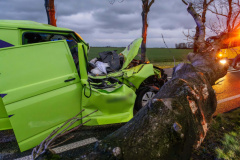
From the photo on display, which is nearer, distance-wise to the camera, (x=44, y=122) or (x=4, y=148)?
(x=44, y=122)

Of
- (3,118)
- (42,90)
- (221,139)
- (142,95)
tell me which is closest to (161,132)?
(42,90)

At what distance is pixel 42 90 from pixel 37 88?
7 centimetres

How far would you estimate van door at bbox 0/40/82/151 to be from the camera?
2066 millimetres

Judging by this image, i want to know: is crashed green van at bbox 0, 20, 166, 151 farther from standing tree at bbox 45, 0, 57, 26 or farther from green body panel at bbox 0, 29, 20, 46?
standing tree at bbox 45, 0, 57, 26

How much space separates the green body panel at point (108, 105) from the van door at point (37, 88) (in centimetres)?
21

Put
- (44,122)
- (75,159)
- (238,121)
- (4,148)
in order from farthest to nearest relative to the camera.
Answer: (238,121), (4,148), (44,122), (75,159)

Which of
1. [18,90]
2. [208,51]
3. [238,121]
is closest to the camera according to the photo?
[18,90]

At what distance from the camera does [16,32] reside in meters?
2.43

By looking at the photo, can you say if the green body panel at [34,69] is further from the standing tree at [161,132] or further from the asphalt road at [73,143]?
the standing tree at [161,132]

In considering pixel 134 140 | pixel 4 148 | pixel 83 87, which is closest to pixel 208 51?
pixel 83 87

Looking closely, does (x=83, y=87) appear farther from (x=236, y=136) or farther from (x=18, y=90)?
(x=236, y=136)

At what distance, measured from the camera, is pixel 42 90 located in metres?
2.26

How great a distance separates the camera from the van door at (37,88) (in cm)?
207

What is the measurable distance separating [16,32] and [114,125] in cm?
236
